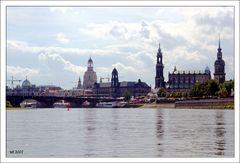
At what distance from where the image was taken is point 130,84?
11706 cm

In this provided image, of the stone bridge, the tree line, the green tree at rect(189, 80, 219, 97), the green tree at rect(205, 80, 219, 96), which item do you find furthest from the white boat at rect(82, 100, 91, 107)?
the green tree at rect(205, 80, 219, 96)

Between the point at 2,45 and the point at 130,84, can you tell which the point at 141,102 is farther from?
the point at 2,45

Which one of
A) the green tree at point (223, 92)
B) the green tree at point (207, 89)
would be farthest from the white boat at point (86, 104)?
the green tree at point (223, 92)

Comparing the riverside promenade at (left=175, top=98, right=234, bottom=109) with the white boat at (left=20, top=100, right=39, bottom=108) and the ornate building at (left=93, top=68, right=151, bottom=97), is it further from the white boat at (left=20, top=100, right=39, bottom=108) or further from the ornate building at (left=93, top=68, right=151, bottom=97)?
the ornate building at (left=93, top=68, right=151, bottom=97)

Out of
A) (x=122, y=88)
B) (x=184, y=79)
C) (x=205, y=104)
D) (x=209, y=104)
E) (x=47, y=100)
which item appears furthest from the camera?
(x=122, y=88)

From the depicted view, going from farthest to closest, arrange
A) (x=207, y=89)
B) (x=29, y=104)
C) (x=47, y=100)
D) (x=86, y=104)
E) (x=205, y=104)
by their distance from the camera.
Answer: (x=86, y=104), (x=29, y=104), (x=47, y=100), (x=207, y=89), (x=205, y=104)

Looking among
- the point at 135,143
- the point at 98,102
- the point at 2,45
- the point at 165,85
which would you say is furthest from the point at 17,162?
the point at 165,85

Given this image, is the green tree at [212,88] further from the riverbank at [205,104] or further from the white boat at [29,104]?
the white boat at [29,104]

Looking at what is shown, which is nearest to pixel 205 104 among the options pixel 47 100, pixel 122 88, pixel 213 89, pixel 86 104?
pixel 213 89

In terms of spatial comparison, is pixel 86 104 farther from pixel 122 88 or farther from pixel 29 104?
pixel 122 88

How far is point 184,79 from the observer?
10244 cm

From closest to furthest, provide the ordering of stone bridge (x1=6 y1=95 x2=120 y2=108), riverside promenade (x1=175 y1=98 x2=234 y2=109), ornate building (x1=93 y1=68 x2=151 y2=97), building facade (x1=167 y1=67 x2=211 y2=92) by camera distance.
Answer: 1. riverside promenade (x1=175 y1=98 x2=234 y2=109)
2. stone bridge (x1=6 y1=95 x2=120 y2=108)
3. building facade (x1=167 y1=67 x2=211 y2=92)
4. ornate building (x1=93 y1=68 x2=151 y2=97)

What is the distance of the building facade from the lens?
328 feet

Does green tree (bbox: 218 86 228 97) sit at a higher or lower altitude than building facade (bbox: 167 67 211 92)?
lower
